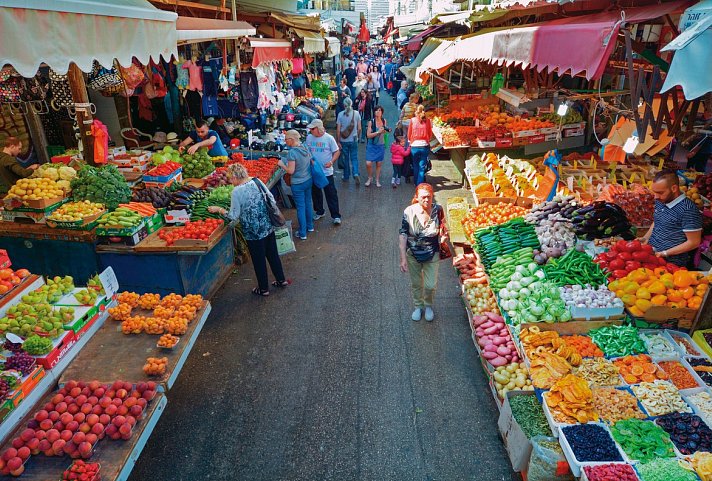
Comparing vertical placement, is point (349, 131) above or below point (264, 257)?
above

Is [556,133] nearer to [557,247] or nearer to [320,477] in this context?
[557,247]

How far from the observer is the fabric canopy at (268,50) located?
9.54m

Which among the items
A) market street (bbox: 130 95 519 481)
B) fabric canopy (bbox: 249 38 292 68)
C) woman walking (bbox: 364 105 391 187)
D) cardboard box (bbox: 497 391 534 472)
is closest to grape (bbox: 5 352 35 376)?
market street (bbox: 130 95 519 481)

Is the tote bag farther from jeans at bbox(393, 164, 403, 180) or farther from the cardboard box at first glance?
the cardboard box

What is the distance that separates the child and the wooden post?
253 inches

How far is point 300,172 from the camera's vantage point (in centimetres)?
762

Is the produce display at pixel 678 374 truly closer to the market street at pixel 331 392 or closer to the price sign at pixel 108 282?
the market street at pixel 331 392

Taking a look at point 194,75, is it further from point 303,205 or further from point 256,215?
point 256,215

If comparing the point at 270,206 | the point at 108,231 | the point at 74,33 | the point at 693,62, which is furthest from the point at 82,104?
the point at 693,62

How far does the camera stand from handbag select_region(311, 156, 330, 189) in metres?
7.96

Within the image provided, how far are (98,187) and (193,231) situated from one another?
1368mm

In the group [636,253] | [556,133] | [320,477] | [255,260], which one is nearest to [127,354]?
[320,477]

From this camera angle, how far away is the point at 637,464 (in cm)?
299

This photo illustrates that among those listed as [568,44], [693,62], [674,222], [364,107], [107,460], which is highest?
[568,44]
